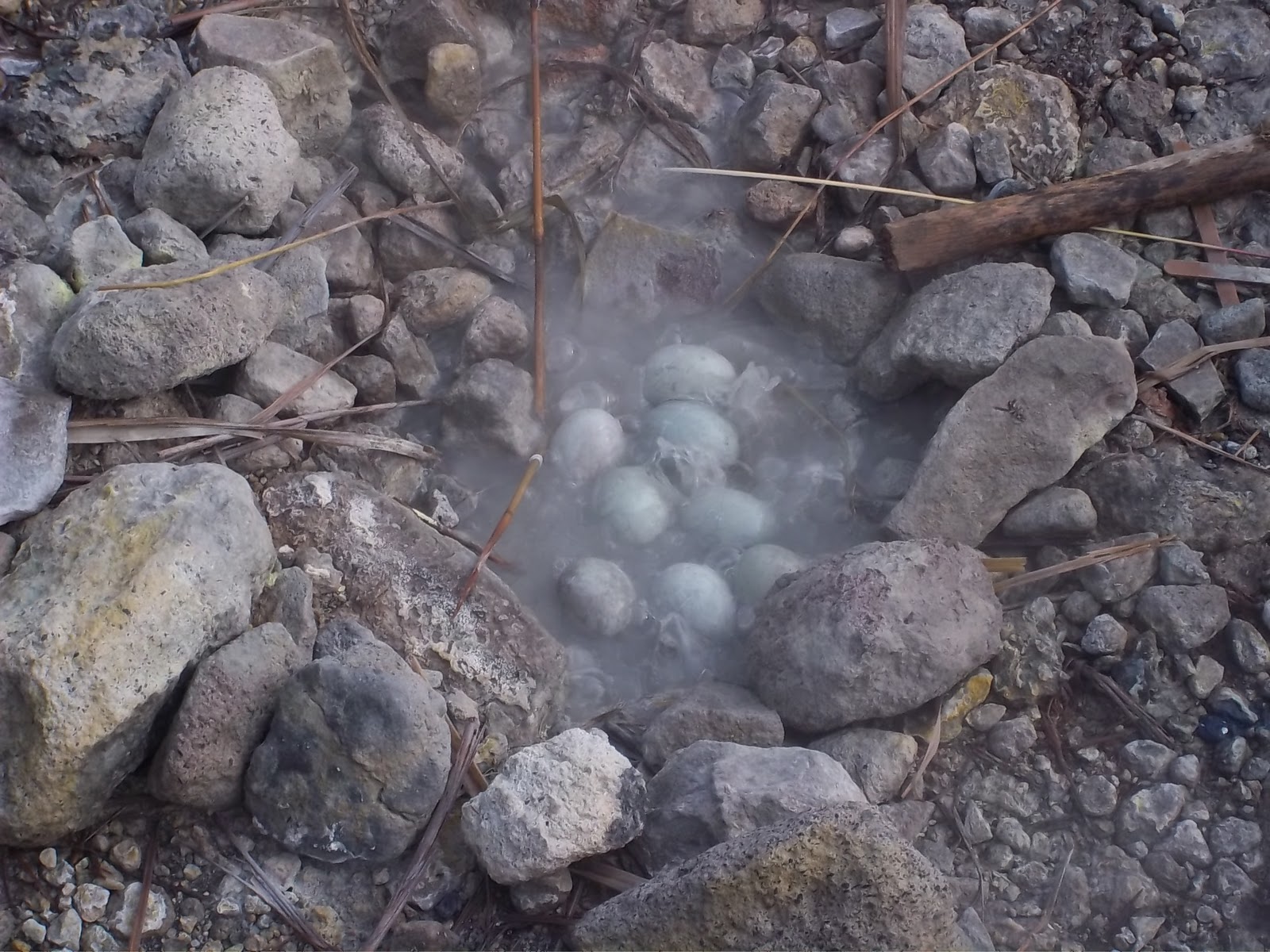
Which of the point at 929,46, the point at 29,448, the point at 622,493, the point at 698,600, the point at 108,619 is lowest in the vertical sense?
the point at 698,600

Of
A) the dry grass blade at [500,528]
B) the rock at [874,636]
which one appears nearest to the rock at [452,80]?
the dry grass blade at [500,528]

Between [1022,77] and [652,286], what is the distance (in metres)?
1.44

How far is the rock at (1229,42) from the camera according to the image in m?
3.61

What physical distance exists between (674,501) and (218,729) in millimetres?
1424

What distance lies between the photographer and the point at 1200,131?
11.6 ft

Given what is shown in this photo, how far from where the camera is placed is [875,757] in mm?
2494

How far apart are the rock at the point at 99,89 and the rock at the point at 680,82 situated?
1519 millimetres

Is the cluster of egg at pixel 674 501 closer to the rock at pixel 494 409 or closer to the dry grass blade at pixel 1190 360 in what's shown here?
the rock at pixel 494 409

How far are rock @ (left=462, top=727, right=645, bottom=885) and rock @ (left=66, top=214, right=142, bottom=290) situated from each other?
164 centimetres

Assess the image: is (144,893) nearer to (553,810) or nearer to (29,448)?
(553,810)

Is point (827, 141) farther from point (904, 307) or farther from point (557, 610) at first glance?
point (557, 610)

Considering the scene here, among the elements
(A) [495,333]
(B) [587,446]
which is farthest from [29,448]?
(B) [587,446]

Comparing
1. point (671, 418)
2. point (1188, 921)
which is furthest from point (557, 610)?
point (1188, 921)

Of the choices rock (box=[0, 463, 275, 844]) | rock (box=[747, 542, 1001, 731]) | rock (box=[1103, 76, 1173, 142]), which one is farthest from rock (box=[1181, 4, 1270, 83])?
rock (box=[0, 463, 275, 844])
